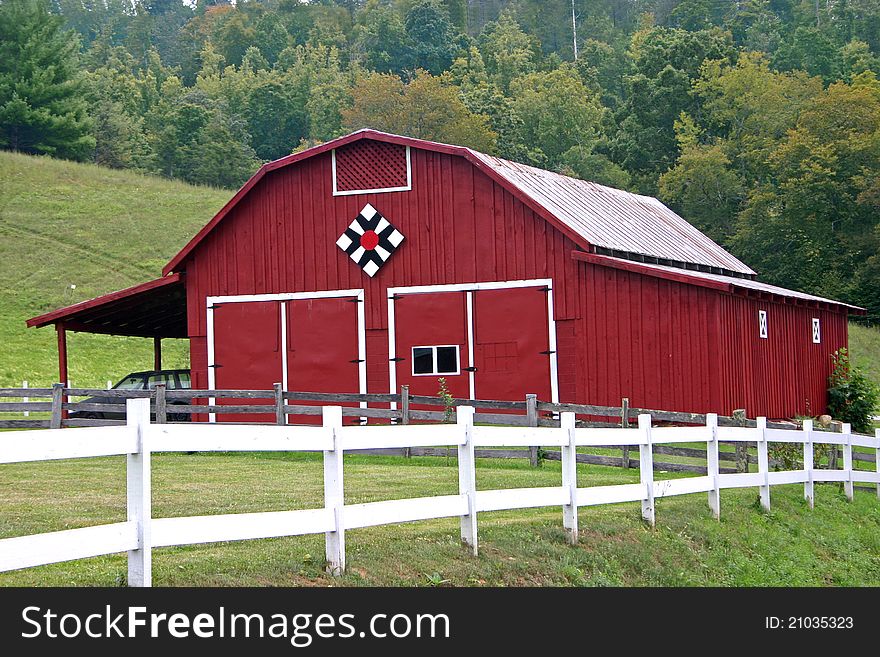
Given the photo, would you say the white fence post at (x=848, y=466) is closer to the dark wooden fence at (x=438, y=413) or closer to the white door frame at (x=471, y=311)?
the dark wooden fence at (x=438, y=413)

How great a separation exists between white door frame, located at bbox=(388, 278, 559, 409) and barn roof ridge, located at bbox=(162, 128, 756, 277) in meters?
1.30

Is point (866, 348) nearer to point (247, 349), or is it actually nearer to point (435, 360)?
point (435, 360)

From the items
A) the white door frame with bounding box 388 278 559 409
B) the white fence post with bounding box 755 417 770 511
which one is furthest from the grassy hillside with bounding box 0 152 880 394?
the white fence post with bounding box 755 417 770 511

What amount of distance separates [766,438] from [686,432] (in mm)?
2612

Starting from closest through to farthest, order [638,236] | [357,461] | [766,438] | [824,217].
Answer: [766,438]
[357,461]
[638,236]
[824,217]

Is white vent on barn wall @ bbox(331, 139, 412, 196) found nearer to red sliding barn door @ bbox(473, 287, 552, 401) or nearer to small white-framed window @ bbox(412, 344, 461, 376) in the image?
red sliding barn door @ bbox(473, 287, 552, 401)

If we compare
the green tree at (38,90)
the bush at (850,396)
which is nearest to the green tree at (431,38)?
the green tree at (38,90)

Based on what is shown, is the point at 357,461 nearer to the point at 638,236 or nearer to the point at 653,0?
the point at 638,236

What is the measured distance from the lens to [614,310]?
2480 cm

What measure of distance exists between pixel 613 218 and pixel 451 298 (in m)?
5.83

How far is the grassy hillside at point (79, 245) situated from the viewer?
49750mm

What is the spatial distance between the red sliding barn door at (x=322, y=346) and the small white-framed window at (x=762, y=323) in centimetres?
800

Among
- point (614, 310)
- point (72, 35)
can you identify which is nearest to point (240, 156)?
point (72, 35)

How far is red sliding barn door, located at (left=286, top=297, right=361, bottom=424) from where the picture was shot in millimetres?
26766
